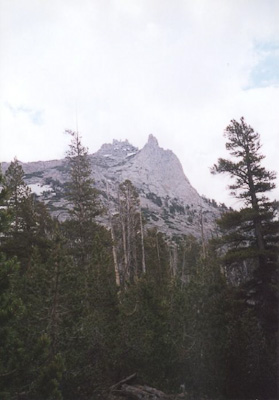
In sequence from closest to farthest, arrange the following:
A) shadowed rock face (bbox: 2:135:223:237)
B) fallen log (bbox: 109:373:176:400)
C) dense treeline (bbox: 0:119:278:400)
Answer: dense treeline (bbox: 0:119:278:400)
fallen log (bbox: 109:373:176:400)
shadowed rock face (bbox: 2:135:223:237)

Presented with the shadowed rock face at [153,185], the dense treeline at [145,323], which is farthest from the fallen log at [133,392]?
the shadowed rock face at [153,185]

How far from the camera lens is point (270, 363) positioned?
12164mm

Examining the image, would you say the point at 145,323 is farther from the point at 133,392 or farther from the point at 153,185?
the point at 153,185

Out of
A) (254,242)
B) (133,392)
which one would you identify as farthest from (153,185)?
(133,392)

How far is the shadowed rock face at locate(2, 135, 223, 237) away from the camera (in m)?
112

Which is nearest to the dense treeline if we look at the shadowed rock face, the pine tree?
the pine tree

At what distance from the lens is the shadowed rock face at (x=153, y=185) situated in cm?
11244

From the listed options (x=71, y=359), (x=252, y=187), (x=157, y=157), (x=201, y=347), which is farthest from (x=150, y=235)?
(x=157, y=157)

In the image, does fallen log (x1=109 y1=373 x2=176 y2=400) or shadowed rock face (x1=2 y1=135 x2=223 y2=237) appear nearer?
fallen log (x1=109 y1=373 x2=176 y2=400)

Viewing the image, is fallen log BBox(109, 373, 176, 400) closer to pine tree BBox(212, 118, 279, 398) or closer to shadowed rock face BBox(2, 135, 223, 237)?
pine tree BBox(212, 118, 279, 398)

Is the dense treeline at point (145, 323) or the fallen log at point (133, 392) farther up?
the dense treeline at point (145, 323)

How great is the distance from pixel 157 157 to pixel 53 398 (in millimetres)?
190742

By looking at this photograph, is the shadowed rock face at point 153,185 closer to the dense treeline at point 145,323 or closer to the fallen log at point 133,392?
the dense treeline at point 145,323

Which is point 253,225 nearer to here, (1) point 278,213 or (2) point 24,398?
(1) point 278,213
